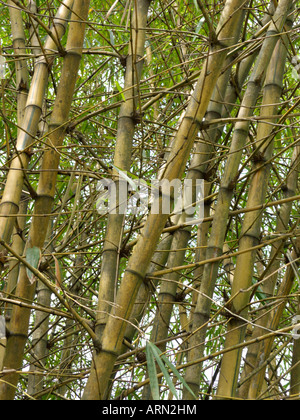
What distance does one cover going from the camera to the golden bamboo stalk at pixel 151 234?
4.18 ft

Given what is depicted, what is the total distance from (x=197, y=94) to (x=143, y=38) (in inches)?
14.8

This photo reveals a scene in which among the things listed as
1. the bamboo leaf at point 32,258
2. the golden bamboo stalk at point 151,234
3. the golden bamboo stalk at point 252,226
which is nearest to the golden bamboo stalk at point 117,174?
the golden bamboo stalk at point 151,234

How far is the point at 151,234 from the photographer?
1.32 metres

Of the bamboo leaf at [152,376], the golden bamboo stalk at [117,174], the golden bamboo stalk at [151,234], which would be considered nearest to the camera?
the bamboo leaf at [152,376]

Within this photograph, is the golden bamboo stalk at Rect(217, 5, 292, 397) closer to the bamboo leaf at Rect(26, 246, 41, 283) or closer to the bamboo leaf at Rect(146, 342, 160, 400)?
the bamboo leaf at Rect(146, 342, 160, 400)

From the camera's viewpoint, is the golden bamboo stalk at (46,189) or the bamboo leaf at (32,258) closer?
the bamboo leaf at (32,258)

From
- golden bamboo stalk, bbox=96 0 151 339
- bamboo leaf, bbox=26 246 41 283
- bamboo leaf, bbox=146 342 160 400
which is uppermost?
golden bamboo stalk, bbox=96 0 151 339

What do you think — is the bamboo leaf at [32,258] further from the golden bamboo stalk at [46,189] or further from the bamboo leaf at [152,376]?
the bamboo leaf at [152,376]

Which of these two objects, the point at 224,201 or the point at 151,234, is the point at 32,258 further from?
the point at 224,201

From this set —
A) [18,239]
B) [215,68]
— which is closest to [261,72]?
[215,68]

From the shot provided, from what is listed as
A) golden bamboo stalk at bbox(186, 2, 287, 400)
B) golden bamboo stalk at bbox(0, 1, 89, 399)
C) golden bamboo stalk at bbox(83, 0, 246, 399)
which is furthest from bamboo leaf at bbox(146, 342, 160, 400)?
golden bamboo stalk at bbox(0, 1, 89, 399)

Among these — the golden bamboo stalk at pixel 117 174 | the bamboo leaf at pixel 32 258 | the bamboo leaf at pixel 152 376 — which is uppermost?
the golden bamboo stalk at pixel 117 174

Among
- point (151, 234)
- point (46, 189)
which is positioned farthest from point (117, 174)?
point (151, 234)

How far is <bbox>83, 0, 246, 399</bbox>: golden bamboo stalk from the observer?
50.2 inches
